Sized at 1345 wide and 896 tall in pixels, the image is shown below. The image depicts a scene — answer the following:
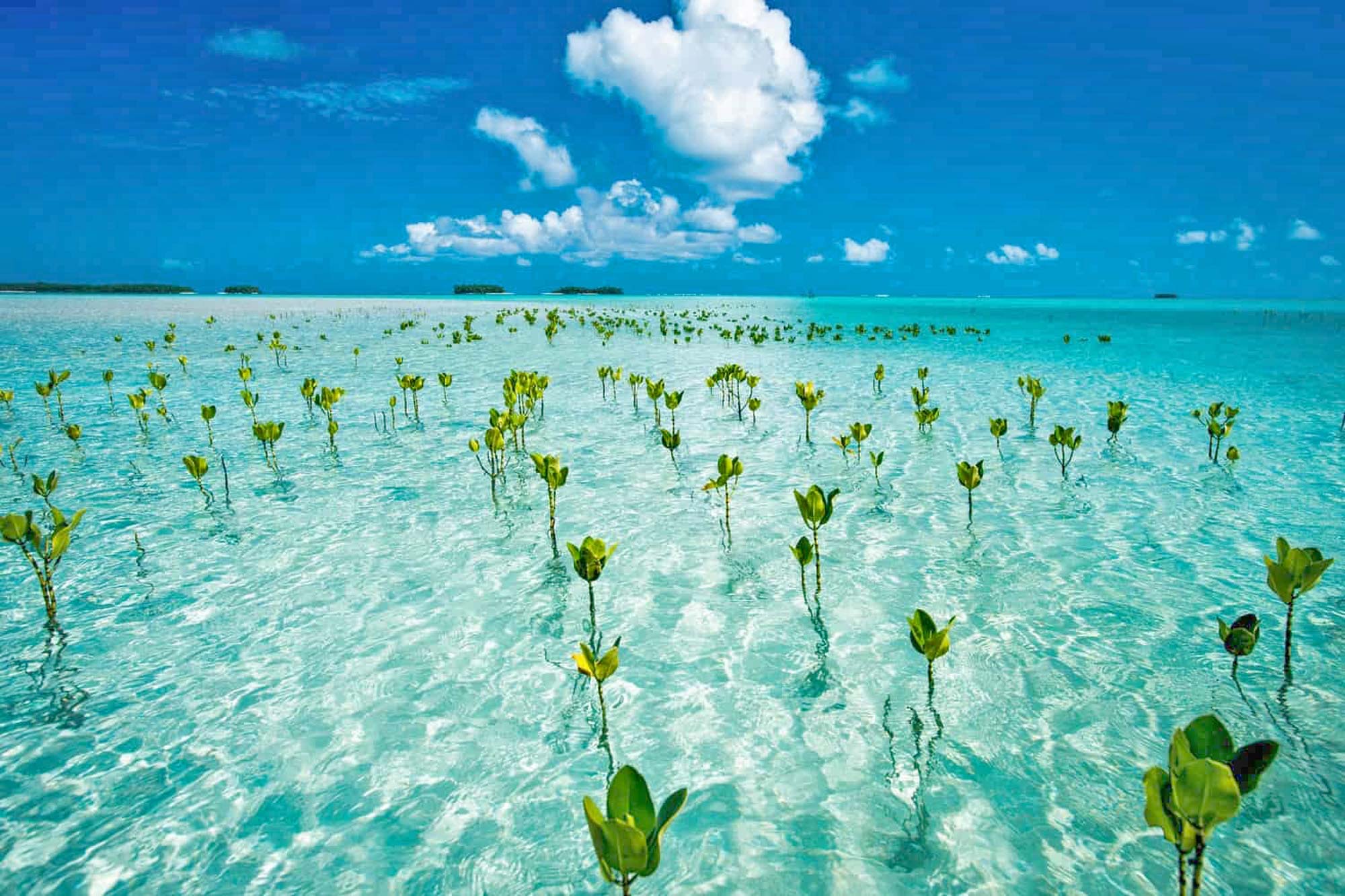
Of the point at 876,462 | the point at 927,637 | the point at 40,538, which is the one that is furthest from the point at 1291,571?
the point at 40,538

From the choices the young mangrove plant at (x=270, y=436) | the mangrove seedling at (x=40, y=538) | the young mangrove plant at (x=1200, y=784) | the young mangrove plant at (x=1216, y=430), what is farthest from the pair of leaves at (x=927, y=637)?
the young mangrove plant at (x=270, y=436)

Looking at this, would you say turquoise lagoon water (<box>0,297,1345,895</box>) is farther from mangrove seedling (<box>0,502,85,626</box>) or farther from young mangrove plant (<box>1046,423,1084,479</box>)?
young mangrove plant (<box>1046,423,1084,479</box>)

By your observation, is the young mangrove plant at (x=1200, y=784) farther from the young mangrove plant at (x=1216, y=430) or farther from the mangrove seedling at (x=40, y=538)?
the young mangrove plant at (x=1216, y=430)

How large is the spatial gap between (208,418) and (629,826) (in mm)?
12423

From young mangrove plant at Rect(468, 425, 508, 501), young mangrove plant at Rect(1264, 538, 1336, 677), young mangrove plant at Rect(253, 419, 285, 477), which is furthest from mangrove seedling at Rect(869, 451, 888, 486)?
young mangrove plant at Rect(253, 419, 285, 477)

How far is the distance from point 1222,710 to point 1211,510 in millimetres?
4915

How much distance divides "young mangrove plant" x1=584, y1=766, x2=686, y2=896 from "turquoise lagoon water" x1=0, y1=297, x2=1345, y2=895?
1.23 metres

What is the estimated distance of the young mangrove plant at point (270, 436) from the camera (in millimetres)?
9336

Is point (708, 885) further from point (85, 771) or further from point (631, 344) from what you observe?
point (631, 344)

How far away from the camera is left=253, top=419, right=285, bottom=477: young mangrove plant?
934 centimetres

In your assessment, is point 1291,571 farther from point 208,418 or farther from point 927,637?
point 208,418

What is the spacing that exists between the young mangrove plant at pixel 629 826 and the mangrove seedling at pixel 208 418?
11194 mm

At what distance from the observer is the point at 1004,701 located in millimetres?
4500

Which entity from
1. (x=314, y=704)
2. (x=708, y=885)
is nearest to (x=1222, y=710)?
(x=708, y=885)
